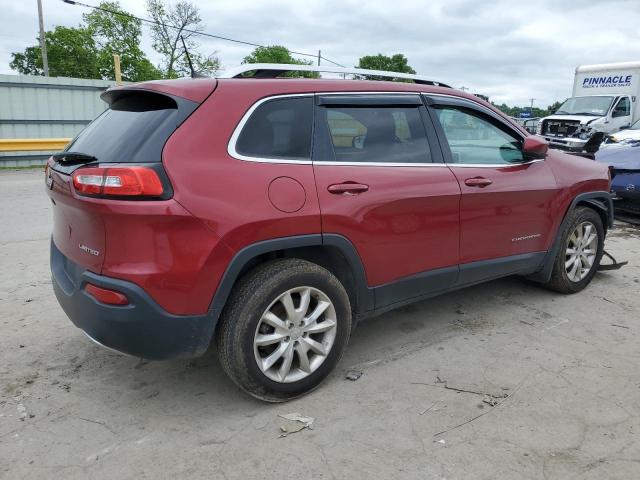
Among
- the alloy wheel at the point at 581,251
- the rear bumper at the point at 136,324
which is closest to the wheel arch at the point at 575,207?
the alloy wheel at the point at 581,251

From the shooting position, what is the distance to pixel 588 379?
306 cm

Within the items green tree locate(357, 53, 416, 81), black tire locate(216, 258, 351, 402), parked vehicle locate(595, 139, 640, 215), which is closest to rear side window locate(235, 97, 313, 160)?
black tire locate(216, 258, 351, 402)

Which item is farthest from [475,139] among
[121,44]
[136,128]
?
[121,44]

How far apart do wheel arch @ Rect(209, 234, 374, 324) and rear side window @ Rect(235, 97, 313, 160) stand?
47 cm

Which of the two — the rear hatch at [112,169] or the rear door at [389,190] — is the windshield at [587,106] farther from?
the rear hatch at [112,169]

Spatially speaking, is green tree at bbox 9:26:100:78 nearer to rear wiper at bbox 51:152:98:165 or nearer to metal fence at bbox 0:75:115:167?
metal fence at bbox 0:75:115:167

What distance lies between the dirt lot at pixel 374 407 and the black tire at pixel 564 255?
38cm

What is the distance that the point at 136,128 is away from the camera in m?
2.54

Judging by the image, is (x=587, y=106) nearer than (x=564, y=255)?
No

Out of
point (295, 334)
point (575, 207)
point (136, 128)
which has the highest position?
point (136, 128)

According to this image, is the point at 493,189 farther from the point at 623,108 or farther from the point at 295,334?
A: the point at 623,108

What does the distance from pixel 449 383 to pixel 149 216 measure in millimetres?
1963

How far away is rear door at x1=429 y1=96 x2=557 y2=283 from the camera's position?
350 cm

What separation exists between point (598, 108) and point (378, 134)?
15.8m
